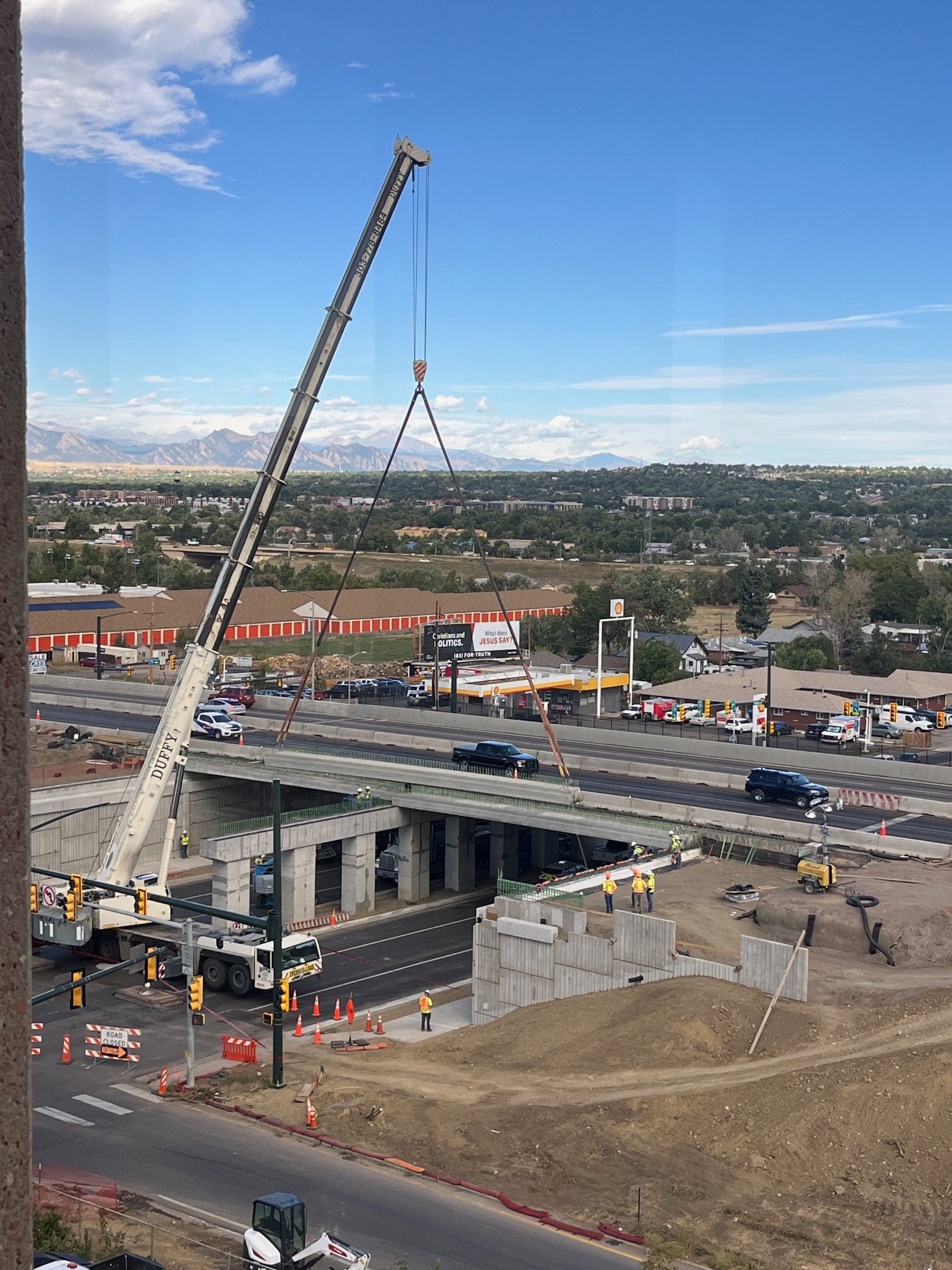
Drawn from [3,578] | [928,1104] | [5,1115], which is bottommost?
[928,1104]

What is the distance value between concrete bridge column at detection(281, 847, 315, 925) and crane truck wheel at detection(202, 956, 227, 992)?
8154 millimetres

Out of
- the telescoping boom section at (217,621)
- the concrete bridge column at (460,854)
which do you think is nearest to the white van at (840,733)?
the concrete bridge column at (460,854)

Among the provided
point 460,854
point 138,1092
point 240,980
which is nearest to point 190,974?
point 138,1092

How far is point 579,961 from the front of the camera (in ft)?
A: 102

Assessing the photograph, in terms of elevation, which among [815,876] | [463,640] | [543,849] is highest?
[463,640]

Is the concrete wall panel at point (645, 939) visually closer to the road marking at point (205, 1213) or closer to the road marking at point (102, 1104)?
the road marking at point (102, 1104)

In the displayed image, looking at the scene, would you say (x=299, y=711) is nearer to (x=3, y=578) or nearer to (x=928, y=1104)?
(x=928, y=1104)

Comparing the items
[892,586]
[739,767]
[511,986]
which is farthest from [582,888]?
[892,586]

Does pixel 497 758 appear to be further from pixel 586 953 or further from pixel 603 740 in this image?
pixel 586 953

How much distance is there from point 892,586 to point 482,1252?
381 ft

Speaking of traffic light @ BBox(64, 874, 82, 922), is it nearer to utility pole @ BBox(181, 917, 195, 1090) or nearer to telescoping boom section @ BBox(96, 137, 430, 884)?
utility pole @ BBox(181, 917, 195, 1090)

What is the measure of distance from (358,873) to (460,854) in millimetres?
4490

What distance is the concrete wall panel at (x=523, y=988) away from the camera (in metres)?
31.8

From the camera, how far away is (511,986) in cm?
3219
